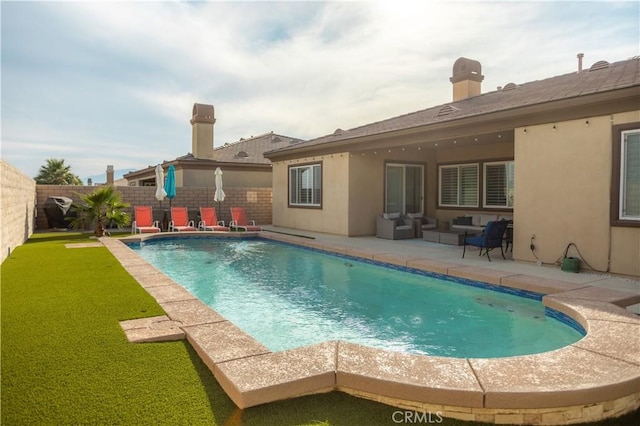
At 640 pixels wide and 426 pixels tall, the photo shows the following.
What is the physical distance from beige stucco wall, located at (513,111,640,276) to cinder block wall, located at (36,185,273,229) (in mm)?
12421

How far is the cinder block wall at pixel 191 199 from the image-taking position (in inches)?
611

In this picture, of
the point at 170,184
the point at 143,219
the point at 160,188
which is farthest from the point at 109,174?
the point at 143,219

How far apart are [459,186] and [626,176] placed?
6.80 meters

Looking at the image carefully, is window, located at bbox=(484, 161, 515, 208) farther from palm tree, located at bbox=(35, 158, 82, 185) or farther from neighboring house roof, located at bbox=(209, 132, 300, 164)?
palm tree, located at bbox=(35, 158, 82, 185)

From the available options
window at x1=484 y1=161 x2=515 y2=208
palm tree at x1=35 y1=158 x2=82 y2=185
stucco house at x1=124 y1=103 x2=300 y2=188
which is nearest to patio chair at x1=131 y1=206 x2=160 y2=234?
stucco house at x1=124 y1=103 x2=300 y2=188

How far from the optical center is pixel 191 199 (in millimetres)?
17984

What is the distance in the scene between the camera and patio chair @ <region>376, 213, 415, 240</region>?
1284cm

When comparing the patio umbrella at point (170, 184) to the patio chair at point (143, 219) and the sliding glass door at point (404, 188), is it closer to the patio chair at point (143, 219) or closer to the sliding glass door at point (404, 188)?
the patio chair at point (143, 219)

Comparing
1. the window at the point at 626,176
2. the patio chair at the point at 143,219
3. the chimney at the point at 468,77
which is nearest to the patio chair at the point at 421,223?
the chimney at the point at 468,77

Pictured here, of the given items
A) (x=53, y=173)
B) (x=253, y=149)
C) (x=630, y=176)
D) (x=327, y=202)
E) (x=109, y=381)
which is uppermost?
(x=253, y=149)

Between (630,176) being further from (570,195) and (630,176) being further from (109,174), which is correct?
(109,174)

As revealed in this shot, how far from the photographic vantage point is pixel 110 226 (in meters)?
15.9

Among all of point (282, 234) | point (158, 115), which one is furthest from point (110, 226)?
point (282, 234)

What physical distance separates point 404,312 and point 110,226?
1336 centimetres
